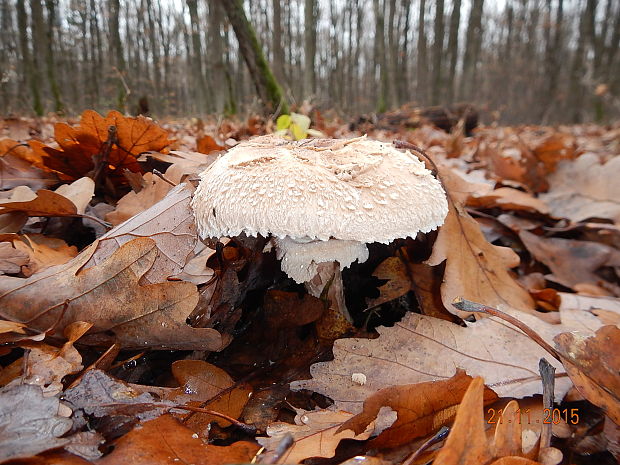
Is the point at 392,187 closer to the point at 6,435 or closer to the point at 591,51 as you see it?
the point at 6,435

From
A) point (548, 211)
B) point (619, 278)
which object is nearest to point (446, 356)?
point (619, 278)

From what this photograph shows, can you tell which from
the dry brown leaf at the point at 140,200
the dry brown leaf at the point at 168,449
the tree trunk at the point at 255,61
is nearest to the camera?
the dry brown leaf at the point at 168,449

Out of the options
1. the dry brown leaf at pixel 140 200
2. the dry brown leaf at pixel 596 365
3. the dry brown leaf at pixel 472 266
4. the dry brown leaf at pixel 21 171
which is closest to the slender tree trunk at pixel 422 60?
the dry brown leaf at pixel 472 266

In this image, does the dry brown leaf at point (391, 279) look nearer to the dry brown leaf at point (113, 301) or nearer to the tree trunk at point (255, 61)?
the dry brown leaf at point (113, 301)

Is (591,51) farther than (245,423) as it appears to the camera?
Yes

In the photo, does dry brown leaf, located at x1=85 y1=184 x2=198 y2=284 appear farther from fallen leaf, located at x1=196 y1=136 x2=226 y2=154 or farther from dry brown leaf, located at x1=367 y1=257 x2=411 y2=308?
fallen leaf, located at x1=196 y1=136 x2=226 y2=154

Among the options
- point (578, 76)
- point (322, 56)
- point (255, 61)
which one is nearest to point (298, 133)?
point (255, 61)
